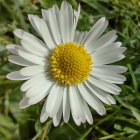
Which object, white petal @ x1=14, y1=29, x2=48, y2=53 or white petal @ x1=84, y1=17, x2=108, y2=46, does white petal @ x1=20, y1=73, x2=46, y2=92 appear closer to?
white petal @ x1=14, y1=29, x2=48, y2=53

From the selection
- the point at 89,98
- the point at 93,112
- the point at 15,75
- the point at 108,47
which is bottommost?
the point at 93,112

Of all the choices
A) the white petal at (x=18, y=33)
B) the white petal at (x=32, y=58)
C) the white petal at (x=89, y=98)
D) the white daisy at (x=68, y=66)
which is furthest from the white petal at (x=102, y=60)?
the white petal at (x=18, y=33)

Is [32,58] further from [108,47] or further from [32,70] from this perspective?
[108,47]

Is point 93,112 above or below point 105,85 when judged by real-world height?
below

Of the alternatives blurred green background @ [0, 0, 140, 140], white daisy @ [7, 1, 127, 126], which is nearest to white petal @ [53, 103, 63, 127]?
white daisy @ [7, 1, 127, 126]

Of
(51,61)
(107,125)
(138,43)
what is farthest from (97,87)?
(138,43)

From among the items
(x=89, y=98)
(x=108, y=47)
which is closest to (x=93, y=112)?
(x=89, y=98)

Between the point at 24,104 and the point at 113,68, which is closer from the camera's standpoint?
the point at 24,104
